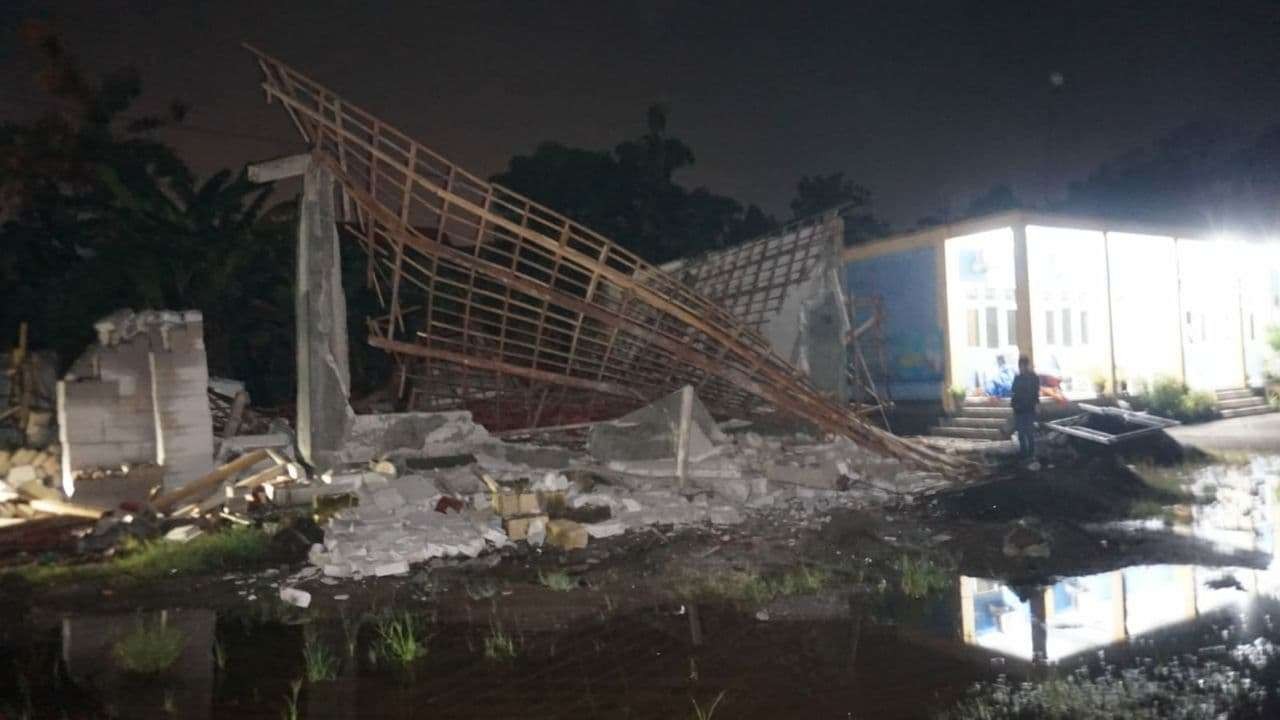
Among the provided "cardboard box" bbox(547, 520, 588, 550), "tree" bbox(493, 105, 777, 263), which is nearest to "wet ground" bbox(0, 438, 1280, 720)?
"cardboard box" bbox(547, 520, 588, 550)

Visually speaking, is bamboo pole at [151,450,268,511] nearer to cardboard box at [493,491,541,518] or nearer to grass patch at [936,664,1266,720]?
cardboard box at [493,491,541,518]

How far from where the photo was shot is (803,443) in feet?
39.3

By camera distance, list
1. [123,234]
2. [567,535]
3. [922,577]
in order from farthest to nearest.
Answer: [123,234] → [567,535] → [922,577]

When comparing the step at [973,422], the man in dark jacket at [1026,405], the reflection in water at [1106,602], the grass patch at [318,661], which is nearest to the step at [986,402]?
the step at [973,422]

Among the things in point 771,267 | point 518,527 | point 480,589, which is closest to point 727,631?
point 480,589

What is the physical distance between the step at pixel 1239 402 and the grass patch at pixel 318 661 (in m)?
18.4

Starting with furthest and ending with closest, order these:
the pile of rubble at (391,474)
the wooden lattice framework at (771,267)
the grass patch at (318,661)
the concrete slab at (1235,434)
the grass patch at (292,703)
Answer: the wooden lattice framework at (771,267) < the concrete slab at (1235,434) < the pile of rubble at (391,474) < the grass patch at (318,661) < the grass patch at (292,703)

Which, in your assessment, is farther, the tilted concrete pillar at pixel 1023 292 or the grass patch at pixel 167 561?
the tilted concrete pillar at pixel 1023 292

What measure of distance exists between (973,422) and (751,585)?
10381mm

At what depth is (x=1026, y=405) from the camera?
11.8 m

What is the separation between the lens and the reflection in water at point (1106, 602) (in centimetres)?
488

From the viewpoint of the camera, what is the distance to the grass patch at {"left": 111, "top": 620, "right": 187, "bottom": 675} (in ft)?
15.5

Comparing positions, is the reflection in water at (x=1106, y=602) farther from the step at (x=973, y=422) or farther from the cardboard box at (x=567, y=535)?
the step at (x=973, y=422)

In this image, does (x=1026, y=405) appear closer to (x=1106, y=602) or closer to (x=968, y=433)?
(x=968, y=433)
